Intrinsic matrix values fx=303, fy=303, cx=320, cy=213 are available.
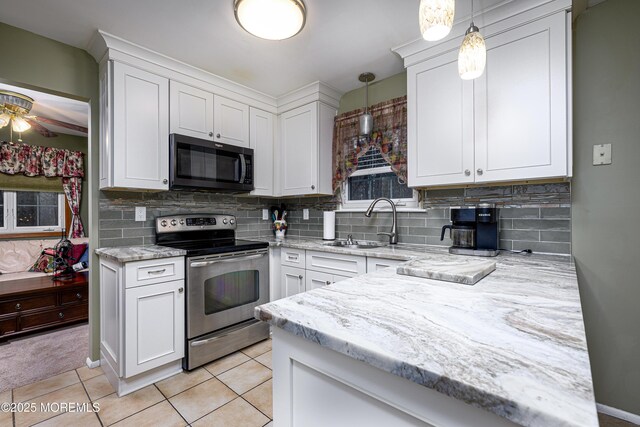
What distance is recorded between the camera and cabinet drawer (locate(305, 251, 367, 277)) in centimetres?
218

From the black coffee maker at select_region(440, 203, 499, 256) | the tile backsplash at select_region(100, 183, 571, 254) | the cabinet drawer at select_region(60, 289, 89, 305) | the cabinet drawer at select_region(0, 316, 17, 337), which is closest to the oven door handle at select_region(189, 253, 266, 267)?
the tile backsplash at select_region(100, 183, 571, 254)

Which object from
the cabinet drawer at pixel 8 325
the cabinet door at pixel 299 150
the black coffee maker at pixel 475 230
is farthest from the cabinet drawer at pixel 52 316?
the black coffee maker at pixel 475 230

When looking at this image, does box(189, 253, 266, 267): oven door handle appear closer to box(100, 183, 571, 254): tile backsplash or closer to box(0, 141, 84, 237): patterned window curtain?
box(100, 183, 571, 254): tile backsplash

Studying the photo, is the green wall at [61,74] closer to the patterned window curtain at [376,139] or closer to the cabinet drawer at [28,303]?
the cabinet drawer at [28,303]

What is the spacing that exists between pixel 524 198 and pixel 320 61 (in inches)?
69.8

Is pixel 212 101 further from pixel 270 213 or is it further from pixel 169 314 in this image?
pixel 169 314

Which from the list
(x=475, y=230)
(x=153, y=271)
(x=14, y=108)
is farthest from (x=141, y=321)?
(x=14, y=108)

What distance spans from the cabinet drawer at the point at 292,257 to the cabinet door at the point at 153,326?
891mm

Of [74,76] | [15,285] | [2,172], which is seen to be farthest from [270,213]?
[2,172]

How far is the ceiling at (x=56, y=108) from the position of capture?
3051 millimetres

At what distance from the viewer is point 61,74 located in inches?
82.9

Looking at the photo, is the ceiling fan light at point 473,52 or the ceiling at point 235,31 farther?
the ceiling at point 235,31

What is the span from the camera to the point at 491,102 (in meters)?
1.84

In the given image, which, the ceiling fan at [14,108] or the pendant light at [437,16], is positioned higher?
the ceiling fan at [14,108]
